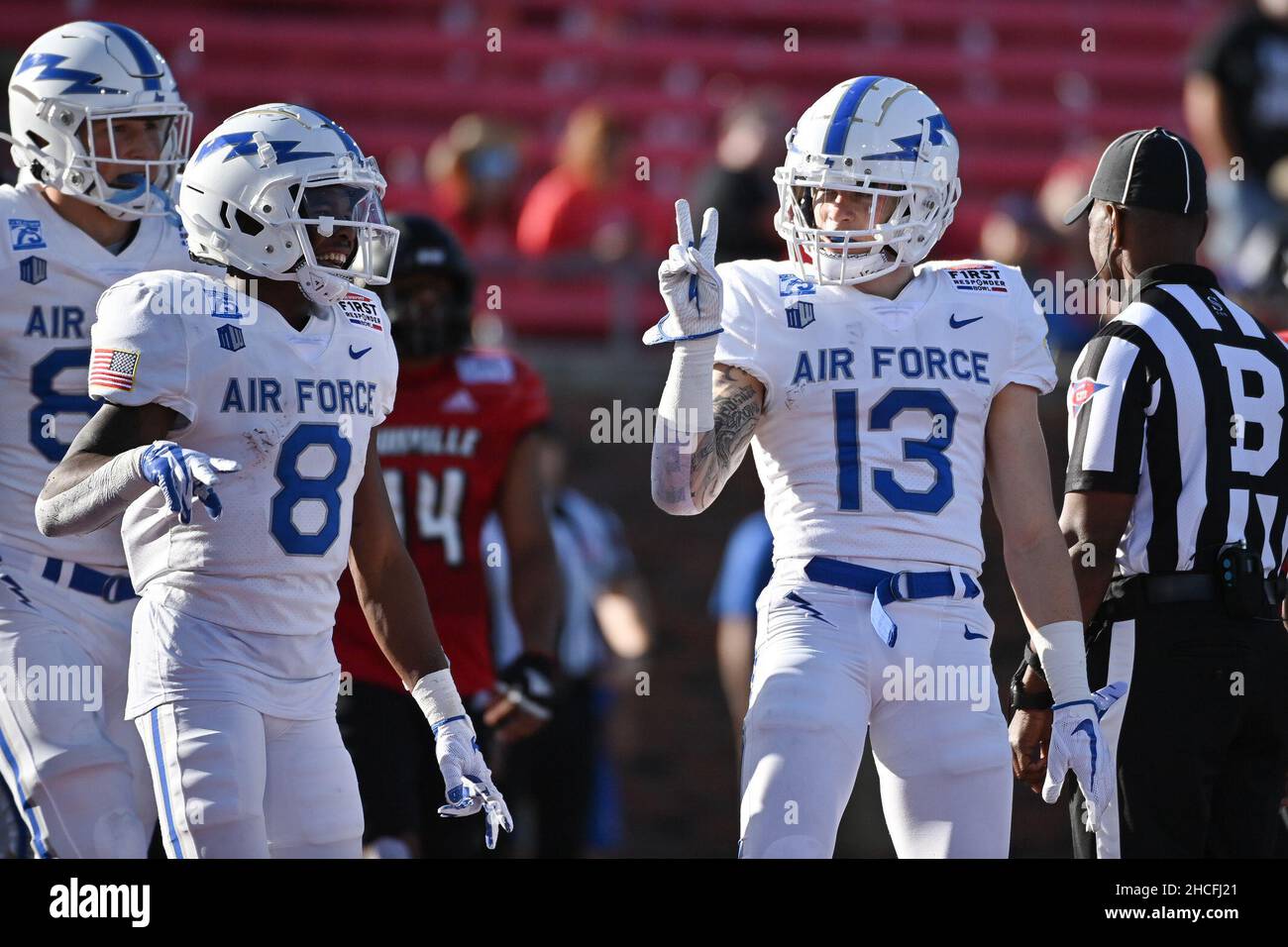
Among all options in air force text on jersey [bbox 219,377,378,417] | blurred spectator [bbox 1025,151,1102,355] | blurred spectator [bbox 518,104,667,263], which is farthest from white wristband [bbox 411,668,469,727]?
blurred spectator [bbox 518,104,667,263]

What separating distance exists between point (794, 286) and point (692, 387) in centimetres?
40

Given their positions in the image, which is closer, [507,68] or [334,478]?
[334,478]

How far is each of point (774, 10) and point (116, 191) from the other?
28.1 ft

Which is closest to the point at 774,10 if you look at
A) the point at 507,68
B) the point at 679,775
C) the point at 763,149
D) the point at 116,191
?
the point at 507,68

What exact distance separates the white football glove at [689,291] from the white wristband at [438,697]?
34.5 inches

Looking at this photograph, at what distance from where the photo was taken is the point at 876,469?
412cm

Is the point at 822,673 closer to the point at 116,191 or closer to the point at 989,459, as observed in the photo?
the point at 989,459

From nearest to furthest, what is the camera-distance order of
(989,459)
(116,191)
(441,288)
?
(989,459) < (116,191) < (441,288)

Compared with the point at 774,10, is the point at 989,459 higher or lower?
lower

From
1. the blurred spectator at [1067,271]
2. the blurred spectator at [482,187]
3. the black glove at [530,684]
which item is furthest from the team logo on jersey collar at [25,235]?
the blurred spectator at [482,187]

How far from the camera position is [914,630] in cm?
404

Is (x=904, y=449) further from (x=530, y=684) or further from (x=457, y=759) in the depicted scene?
(x=530, y=684)

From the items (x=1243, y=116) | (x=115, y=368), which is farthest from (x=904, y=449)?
(x=1243, y=116)

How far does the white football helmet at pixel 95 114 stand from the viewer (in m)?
4.71
